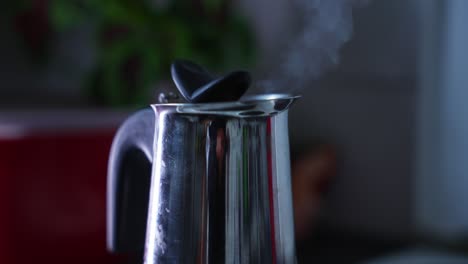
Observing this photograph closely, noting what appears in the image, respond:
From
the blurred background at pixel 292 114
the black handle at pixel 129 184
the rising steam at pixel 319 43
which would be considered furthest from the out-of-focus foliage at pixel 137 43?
the black handle at pixel 129 184

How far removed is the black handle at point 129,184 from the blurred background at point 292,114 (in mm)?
323

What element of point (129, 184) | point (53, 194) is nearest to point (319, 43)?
point (129, 184)

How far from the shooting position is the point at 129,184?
14.0 inches

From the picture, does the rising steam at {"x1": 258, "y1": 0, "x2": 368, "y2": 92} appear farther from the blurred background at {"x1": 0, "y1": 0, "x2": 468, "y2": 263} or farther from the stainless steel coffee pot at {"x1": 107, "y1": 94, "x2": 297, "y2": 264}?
the blurred background at {"x1": 0, "y1": 0, "x2": 468, "y2": 263}

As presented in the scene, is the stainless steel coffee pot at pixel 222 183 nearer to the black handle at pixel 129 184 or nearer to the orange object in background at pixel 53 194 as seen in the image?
the black handle at pixel 129 184

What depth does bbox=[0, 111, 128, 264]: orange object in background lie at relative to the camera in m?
0.64

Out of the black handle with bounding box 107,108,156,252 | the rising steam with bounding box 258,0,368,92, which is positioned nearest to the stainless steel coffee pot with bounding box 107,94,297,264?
the black handle with bounding box 107,108,156,252

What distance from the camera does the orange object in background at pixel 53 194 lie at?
0.64m

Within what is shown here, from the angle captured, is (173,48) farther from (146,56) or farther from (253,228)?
(253,228)

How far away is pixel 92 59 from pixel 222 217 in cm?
75

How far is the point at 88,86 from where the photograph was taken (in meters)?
0.82

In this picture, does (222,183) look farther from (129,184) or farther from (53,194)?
(53,194)

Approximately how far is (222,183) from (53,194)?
0.42m

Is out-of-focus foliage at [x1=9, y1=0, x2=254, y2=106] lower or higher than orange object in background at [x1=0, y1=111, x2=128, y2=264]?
higher
